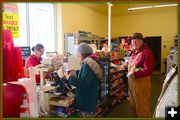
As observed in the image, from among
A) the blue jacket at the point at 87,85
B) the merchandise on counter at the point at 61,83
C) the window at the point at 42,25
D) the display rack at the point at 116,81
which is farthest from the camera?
the window at the point at 42,25

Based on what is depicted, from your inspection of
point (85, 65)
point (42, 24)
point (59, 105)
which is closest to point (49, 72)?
point (59, 105)

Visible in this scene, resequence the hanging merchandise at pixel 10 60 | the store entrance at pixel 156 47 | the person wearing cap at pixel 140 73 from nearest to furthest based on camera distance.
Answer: the hanging merchandise at pixel 10 60, the person wearing cap at pixel 140 73, the store entrance at pixel 156 47

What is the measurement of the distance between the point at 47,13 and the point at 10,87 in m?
5.16

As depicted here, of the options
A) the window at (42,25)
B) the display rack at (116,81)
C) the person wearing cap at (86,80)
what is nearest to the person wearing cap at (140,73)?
the person wearing cap at (86,80)

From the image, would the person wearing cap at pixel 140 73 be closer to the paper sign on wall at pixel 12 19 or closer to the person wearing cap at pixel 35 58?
the person wearing cap at pixel 35 58

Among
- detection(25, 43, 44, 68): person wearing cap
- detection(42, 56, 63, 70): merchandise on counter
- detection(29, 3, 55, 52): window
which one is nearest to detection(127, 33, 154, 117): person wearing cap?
detection(42, 56, 63, 70): merchandise on counter

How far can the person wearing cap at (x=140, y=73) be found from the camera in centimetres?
280

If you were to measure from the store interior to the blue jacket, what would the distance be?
22 cm

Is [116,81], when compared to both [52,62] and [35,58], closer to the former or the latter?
[35,58]

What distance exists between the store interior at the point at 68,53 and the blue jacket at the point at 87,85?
0.72ft

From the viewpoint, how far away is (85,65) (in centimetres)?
230

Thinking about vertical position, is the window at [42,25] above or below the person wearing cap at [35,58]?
above

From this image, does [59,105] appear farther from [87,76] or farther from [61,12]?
[61,12]

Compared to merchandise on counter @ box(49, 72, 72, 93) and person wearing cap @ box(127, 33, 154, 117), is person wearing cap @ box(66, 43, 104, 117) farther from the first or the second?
person wearing cap @ box(127, 33, 154, 117)
